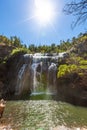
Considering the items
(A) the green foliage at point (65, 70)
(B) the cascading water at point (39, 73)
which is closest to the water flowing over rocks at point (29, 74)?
(B) the cascading water at point (39, 73)

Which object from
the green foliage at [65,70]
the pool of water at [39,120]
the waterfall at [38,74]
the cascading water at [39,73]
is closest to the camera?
the pool of water at [39,120]

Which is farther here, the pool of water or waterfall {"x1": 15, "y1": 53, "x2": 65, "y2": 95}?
waterfall {"x1": 15, "y1": 53, "x2": 65, "y2": 95}

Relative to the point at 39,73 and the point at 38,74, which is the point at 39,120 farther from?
the point at 39,73

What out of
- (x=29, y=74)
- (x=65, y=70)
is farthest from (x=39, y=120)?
(x=29, y=74)

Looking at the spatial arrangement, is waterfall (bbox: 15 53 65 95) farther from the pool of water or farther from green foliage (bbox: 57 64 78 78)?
the pool of water

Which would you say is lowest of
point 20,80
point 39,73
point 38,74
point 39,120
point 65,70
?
point 39,120

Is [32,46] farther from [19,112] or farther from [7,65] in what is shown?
[19,112]

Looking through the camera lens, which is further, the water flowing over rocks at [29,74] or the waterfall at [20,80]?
the waterfall at [20,80]

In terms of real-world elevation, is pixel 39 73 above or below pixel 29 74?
above

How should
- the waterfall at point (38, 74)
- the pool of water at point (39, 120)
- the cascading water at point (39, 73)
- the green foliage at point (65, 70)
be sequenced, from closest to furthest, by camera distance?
1. the pool of water at point (39, 120)
2. the green foliage at point (65, 70)
3. the cascading water at point (39, 73)
4. the waterfall at point (38, 74)

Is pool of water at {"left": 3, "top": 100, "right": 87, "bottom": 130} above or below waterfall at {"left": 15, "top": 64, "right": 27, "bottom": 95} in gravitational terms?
below

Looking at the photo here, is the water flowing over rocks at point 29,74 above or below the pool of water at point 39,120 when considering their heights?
above

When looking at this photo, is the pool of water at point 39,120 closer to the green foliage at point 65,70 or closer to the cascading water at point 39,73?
the green foliage at point 65,70

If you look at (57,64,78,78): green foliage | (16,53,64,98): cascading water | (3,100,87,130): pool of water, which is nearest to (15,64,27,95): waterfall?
(16,53,64,98): cascading water
